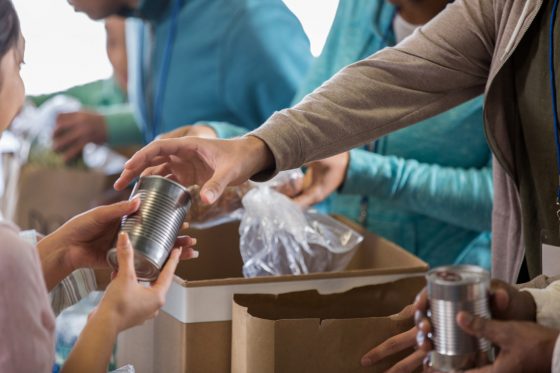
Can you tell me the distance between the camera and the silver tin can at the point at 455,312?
0.87m

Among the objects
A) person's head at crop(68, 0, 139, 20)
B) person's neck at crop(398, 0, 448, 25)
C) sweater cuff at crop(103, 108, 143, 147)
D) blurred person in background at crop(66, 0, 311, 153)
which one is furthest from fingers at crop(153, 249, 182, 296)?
sweater cuff at crop(103, 108, 143, 147)

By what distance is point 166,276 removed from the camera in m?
1.04

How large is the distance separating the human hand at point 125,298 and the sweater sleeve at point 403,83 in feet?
1.25

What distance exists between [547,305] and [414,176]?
2.86ft

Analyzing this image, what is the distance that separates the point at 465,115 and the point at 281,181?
0.45m

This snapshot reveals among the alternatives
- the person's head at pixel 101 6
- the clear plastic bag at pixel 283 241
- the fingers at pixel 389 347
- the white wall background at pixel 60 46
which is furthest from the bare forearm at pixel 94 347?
the white wall background at pixel 60 46

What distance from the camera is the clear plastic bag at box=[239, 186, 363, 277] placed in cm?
151

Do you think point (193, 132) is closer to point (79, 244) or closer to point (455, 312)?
point (79, 244)

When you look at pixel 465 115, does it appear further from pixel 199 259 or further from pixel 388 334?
pixel 388 334

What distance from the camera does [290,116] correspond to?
1.30 metres

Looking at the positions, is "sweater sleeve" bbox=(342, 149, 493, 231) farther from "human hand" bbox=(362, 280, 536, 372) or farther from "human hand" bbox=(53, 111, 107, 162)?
"human hand" bbox=(53, 111, 107, 162)

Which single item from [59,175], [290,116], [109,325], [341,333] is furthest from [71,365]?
[59,175]

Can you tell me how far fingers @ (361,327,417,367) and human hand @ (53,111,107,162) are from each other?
6.49ft

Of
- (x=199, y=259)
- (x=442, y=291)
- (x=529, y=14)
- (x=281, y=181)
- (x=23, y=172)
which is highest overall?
(x=529, y=14)
